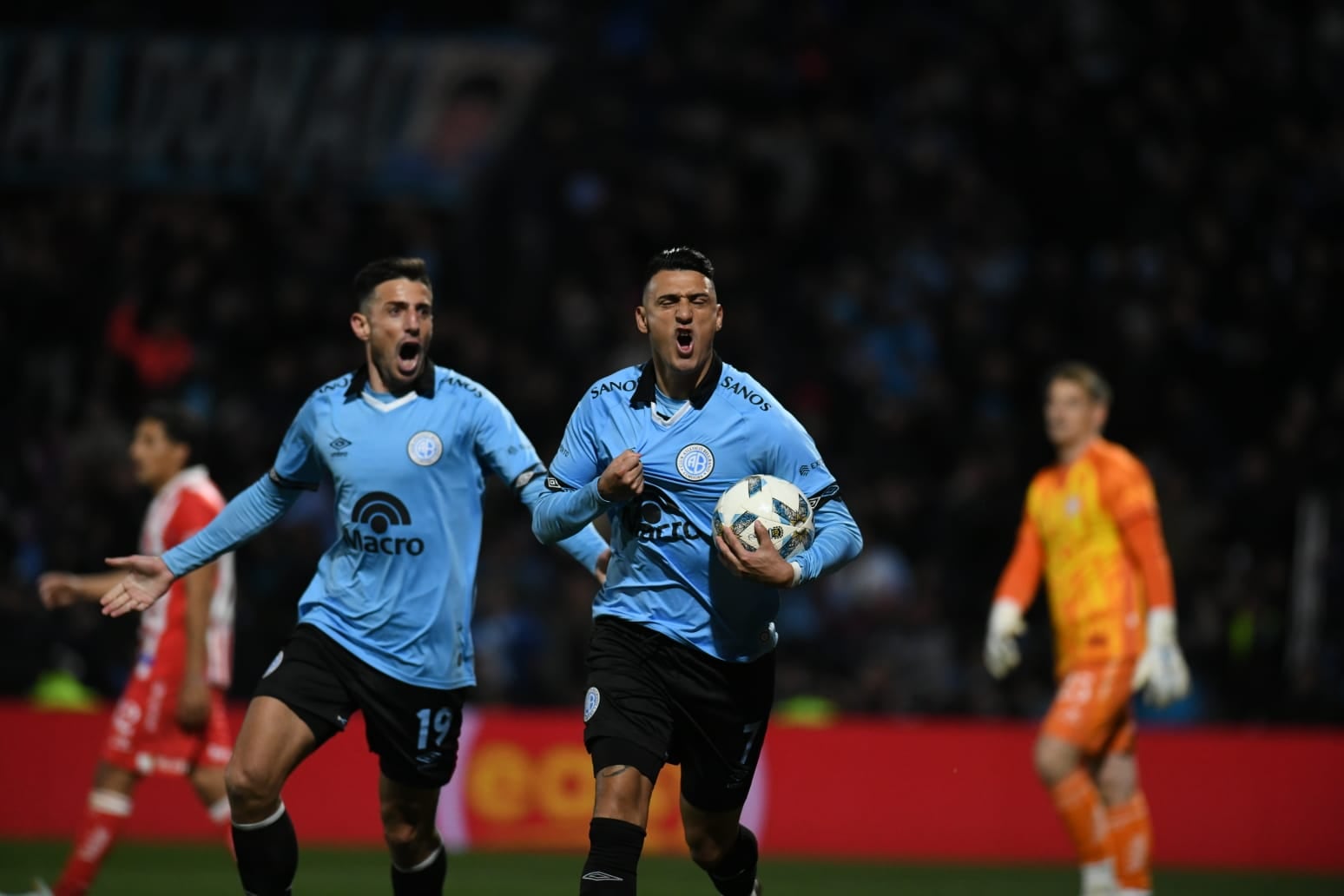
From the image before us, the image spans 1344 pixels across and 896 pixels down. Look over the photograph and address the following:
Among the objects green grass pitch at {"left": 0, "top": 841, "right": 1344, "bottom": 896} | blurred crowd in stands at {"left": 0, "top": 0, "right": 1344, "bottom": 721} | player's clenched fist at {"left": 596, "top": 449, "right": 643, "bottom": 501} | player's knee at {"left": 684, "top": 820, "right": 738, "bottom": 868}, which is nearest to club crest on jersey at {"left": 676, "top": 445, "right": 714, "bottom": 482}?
player's clenched fist at {"left": 596, "top": 449, "right": 643, "bottom": 501}

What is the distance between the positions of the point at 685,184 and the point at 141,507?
681cm

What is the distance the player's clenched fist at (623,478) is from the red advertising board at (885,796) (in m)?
7.13

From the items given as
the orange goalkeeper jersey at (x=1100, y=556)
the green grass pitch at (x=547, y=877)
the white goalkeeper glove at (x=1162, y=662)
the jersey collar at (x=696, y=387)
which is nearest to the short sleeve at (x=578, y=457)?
the jersey collar at (x=696, y=387)

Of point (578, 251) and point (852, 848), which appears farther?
point (578, 251)

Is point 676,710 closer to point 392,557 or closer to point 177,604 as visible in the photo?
point 392,557

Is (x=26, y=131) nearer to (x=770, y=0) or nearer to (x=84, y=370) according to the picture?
(x=84, y=370)

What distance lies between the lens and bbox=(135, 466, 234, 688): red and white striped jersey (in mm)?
8453

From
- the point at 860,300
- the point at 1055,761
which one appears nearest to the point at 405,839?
the point at 1055,761

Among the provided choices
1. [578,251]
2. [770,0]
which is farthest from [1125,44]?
[578,251]

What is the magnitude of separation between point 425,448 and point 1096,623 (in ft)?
12.6

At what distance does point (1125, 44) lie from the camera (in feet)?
62.8

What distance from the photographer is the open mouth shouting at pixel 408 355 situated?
22.6 feet

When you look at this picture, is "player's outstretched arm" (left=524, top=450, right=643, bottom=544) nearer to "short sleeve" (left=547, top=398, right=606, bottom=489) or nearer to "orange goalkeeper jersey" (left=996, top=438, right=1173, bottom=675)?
"short sleeve" (left=547, top=398, right=606, bottom=489)

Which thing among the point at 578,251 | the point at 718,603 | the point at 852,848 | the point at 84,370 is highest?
the point at 578,251
